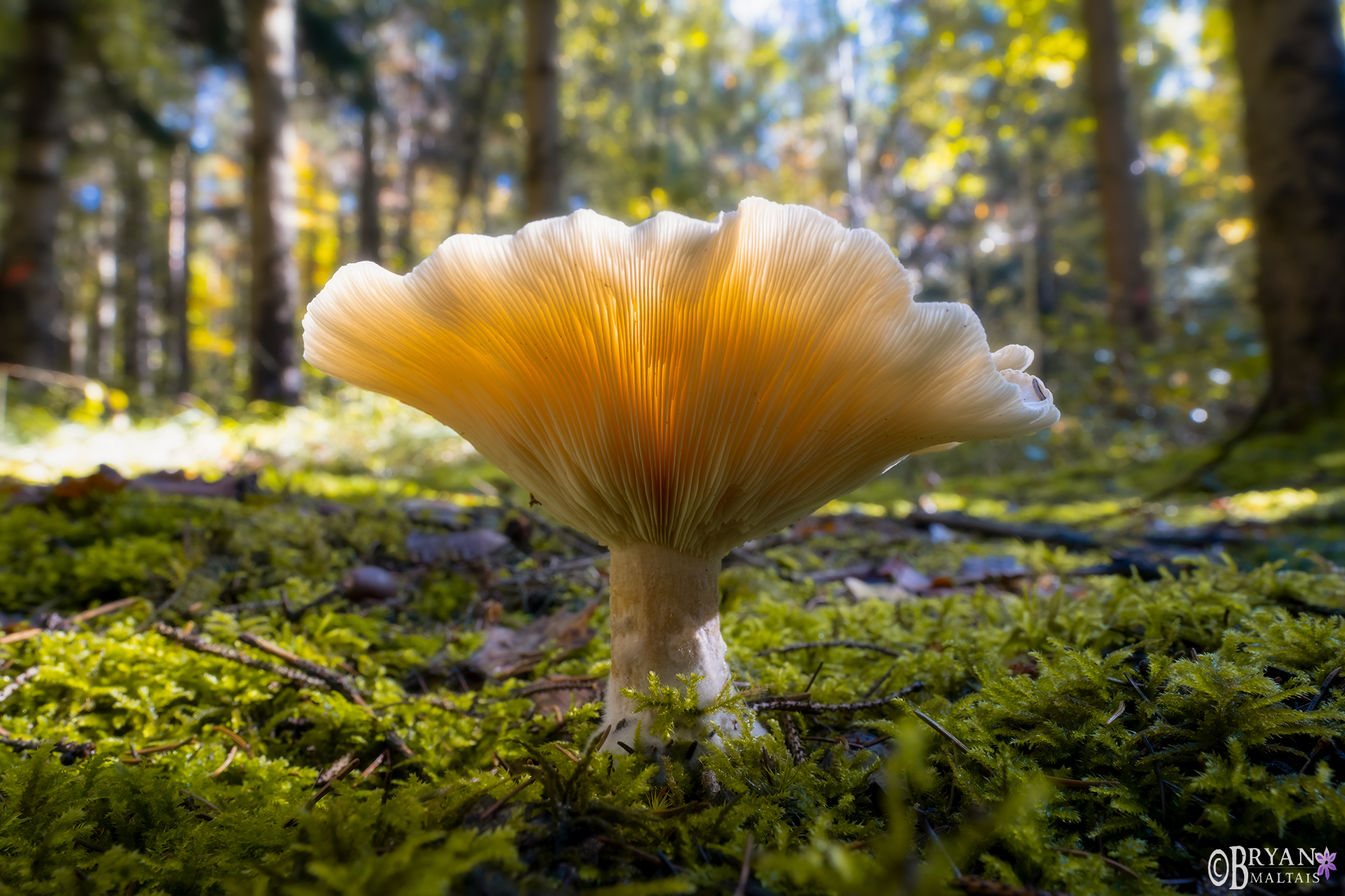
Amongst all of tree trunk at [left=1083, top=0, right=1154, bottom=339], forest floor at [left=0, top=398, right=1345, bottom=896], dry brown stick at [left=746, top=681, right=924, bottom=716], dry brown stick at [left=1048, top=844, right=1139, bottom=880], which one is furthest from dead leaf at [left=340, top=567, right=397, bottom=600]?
tree trunk at [left=1083, top=0, right=1154, bottom=339]

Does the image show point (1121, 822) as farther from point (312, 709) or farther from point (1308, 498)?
point (1308, 498)

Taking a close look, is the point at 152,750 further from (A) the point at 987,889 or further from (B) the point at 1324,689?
(B) the point at 1324,689

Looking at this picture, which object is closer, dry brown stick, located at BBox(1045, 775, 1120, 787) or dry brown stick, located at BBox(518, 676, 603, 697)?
dry brown stick, located at BBox(1045, 775, 1120, 787)

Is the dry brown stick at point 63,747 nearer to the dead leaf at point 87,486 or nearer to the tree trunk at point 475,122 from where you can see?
the dead leaf at point 87,486

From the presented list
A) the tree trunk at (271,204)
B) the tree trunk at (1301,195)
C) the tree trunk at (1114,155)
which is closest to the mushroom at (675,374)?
the tree trunk at (1301,195)

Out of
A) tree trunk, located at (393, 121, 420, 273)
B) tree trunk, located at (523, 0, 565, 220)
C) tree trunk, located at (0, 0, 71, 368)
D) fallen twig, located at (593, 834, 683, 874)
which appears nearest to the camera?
Answer: fallen twig, located at (593, 834, 683, 874)

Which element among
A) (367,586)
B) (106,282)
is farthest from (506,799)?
(106,282)

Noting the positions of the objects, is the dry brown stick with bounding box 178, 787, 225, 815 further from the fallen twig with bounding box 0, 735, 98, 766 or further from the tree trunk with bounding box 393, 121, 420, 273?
the tree trunk with bounding box 393, 121, 420, 273
